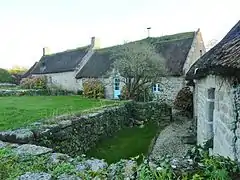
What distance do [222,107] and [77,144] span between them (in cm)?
683

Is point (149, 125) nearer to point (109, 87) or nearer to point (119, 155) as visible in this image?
point (119, 155)

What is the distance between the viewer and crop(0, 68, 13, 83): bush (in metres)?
40.2

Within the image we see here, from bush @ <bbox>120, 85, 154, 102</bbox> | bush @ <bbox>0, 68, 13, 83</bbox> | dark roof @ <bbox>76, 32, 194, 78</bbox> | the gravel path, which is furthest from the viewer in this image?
bush @ <bbox>0, 68, 13, 83</bbox>

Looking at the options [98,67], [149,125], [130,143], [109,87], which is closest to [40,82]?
[98,67]

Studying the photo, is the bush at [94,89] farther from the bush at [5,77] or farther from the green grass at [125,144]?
the bush at [5,77]

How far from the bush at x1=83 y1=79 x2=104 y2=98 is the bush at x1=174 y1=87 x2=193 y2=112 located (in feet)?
25.8

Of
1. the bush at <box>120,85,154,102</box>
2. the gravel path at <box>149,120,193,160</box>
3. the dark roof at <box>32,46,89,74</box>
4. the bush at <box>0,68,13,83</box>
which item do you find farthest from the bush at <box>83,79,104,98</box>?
the bush at <box>0,68,13,83</box>

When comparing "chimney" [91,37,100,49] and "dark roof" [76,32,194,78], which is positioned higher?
"chimney" [91,37,100,49]

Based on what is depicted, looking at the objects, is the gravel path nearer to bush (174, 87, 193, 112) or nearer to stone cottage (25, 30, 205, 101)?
bush (174, 87, 193, 112)

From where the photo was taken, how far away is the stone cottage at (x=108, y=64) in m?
23.3

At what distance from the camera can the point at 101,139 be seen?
13.4 meters

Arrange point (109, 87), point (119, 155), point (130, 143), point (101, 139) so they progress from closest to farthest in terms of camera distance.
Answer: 1. point (119, 155)
2. point (130, 143)
3. point (101, 139)
4. point (109, 87)

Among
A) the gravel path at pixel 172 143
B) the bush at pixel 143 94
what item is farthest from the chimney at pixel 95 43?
the gravel path at pixel 172 143

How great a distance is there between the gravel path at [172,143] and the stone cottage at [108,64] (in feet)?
23.6
